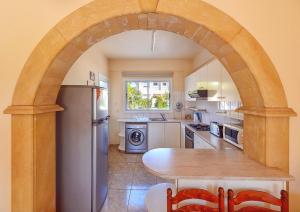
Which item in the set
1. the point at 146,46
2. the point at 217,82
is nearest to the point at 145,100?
the point at 146,46

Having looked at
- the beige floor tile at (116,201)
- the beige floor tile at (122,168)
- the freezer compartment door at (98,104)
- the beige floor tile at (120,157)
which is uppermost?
→ the freezer compartment door at (98,104)

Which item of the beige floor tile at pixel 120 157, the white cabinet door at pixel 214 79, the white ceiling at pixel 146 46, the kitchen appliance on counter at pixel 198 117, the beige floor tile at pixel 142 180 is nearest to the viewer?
the white cabinet door at pixel 214 79

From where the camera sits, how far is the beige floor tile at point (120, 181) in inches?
130

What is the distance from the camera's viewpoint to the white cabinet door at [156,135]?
520 centimetres

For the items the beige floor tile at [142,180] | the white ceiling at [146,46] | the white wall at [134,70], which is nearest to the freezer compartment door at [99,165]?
the beige floor tile at [142,180]

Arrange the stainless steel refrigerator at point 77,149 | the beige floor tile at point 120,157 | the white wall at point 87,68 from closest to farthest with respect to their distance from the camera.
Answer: the stainless steel refrigerator at point 77,149 → the white wall at point 87,68 → the beige floor tile at point 120,157

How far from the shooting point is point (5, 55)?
1.46 meters

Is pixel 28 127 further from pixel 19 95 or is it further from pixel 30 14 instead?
pixel 30 14

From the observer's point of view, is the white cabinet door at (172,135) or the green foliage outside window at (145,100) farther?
the green foliage outside window at (145,100)

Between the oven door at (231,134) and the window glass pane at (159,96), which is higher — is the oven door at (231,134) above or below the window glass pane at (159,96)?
below

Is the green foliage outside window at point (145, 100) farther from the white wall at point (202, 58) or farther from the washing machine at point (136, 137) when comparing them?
the white wall at point (202, 58)

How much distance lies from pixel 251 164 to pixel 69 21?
169 centimetres

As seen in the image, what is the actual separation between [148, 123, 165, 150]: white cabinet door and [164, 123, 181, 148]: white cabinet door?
103 millimetres

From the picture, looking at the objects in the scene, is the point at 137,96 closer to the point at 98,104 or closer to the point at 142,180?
the point at 142,180
